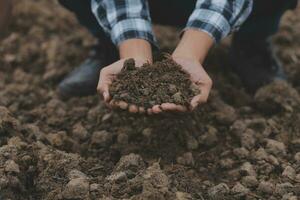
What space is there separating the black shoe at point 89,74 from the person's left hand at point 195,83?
51 centimetres

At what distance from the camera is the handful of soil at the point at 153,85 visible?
1441 millimetres

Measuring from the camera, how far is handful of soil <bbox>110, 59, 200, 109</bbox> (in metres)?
1.44

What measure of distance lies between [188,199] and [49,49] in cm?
103

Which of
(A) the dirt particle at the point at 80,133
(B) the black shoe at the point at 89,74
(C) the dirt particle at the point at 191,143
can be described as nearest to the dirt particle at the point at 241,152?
(C) the dirt particle at the point at 191,143

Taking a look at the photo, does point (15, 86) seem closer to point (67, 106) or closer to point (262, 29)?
point (67, 106)

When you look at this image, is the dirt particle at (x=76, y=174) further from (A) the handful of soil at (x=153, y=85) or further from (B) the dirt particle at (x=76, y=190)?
(A) the handful of soil at (x=153, y=85)

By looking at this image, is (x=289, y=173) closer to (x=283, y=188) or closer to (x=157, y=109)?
(x=283, y=188)

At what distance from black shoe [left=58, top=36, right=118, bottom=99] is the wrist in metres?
0.42

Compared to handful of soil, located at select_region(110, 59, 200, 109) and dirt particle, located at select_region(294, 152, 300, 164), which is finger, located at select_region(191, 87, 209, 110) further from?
dirt particle, located at select_region(294, 152, 300, 164)

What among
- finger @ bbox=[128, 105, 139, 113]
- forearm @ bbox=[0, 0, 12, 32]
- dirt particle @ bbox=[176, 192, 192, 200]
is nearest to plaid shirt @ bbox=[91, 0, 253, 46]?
finger @ bbox=[128, 105, 139, 113]

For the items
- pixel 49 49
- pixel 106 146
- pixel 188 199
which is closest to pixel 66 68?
pixel 49 49

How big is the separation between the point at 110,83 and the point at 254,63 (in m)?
0.72

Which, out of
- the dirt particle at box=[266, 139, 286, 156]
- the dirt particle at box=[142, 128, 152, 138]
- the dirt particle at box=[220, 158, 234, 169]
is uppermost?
the dirt particle at box=[142, 128, 152, 138]

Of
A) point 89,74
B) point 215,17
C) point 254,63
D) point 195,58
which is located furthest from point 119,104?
point 254,63
